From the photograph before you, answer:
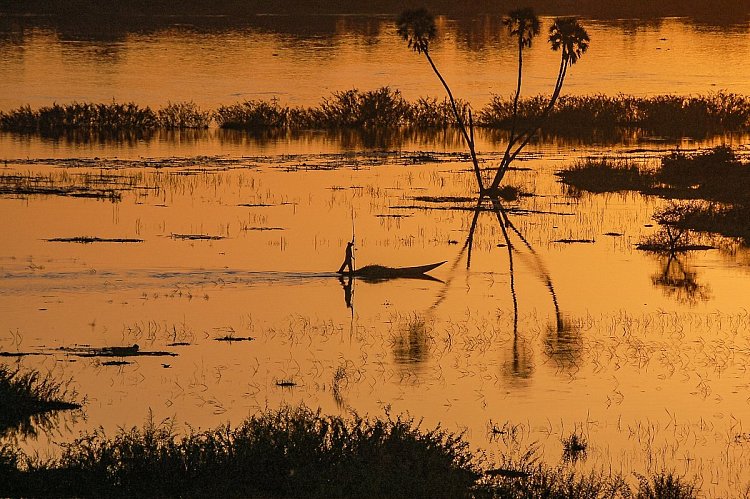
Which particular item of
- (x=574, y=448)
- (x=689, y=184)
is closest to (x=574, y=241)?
(x=689, y=184)

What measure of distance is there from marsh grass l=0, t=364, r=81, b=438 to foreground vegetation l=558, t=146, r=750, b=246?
1947 centimetres

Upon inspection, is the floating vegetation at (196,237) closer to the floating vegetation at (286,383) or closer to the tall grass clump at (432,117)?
the floating vegetation at (286,383)

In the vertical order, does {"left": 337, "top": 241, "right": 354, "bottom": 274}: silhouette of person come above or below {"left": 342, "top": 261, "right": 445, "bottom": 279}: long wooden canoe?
above

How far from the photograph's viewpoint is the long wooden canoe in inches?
1152

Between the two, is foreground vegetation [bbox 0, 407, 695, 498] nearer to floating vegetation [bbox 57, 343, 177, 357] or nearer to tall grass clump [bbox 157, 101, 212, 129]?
floating vegetation [bbox 57, 343, 177, 357]

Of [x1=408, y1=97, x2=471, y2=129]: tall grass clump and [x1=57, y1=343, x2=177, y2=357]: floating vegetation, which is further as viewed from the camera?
[x1=408, y1=97, x2=471, y2=129]: tall grass clump

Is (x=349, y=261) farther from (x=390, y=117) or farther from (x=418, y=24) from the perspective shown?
(x=390, y=117)

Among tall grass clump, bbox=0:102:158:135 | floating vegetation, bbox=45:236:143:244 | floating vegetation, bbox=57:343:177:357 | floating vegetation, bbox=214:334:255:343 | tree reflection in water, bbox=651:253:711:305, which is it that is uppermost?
tall grass clump, bbox=0:102:158:135

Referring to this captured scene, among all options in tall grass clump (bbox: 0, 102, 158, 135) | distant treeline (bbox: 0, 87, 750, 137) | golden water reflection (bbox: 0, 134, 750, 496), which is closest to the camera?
golden water reflection (bbox: 0, 134, 750, 496)

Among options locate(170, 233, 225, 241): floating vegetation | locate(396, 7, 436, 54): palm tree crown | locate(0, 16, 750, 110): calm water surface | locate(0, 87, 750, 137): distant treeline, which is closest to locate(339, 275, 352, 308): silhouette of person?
locate(170, 233, 225, 241): floating vegetation

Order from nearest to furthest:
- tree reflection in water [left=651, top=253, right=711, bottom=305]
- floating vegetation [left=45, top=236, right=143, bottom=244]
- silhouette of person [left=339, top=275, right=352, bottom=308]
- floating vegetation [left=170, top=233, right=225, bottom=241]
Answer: silhouette of person [left=339, top=275, right=352, bottom=308], tree reflection in water [left=651, top=253, right=711, bottom=305], floating vegetation [left=45, top=236, right=143, bottom=244], floating vegetation [left=170, top=233, right=225, bottom=241]

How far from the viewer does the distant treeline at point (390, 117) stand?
59.7 m

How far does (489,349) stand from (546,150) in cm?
3261

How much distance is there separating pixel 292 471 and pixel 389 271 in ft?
49.6
